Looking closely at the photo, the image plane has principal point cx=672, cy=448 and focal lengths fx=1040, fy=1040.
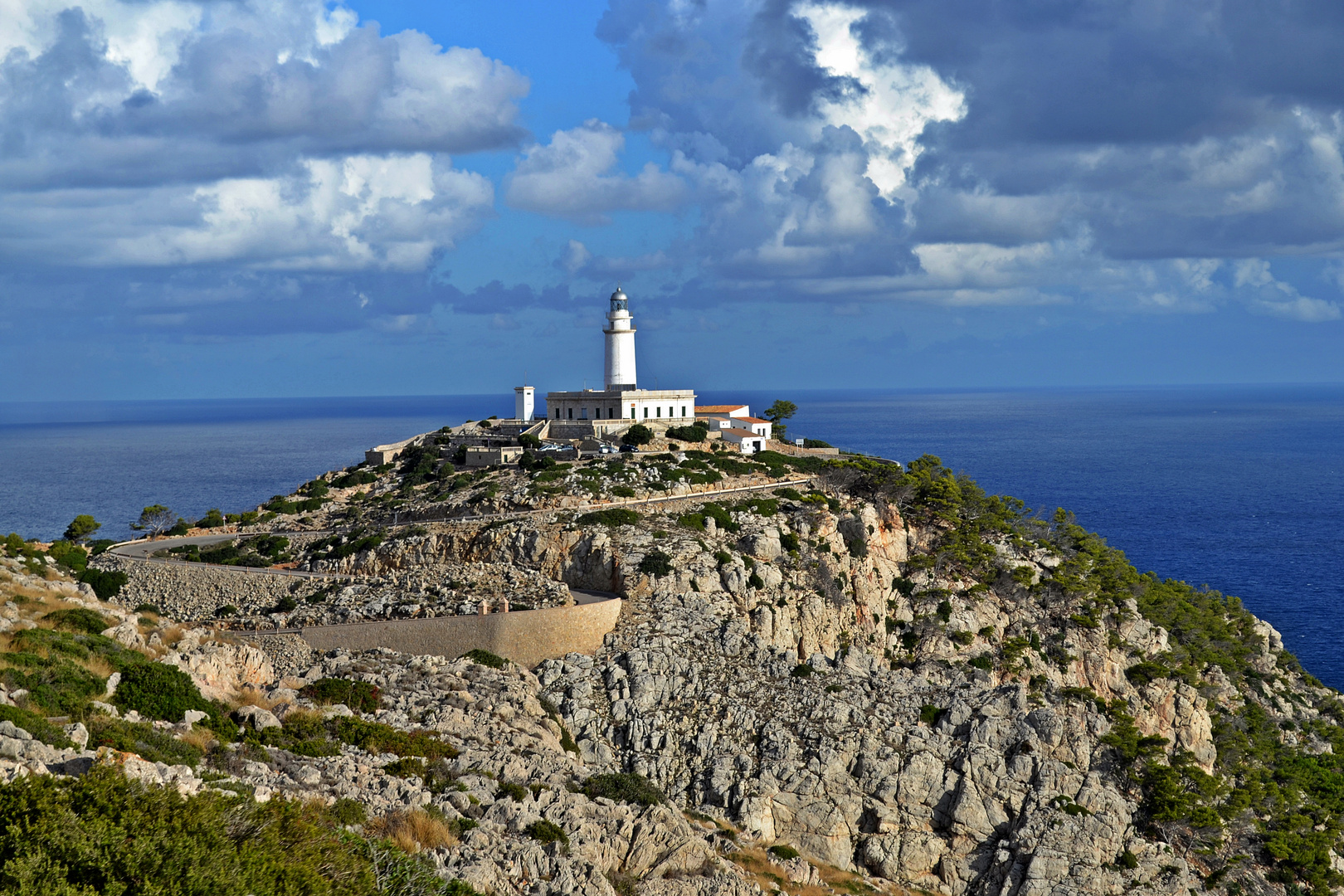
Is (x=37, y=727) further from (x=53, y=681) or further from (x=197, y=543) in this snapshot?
(x=197, y=543)

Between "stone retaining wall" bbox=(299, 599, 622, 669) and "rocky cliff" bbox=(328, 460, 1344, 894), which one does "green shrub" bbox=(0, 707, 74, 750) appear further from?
"rocky cliff" bbox=(328, 460, 1344, 894)

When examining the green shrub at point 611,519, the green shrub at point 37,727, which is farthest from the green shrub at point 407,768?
the green shrub at point 611,519

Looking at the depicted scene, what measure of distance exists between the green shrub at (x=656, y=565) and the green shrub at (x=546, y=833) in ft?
70.9

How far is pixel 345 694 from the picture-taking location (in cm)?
3219

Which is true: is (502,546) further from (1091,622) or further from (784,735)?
(1091,622)

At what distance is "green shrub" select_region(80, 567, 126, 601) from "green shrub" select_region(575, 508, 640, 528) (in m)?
20.4

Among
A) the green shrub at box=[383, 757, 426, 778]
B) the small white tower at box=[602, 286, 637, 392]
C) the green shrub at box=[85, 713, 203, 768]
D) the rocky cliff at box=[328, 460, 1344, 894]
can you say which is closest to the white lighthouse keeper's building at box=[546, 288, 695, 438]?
the small white tower at box=[602, 286, 637, 392]

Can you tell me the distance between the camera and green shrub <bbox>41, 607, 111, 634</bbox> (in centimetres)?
2928

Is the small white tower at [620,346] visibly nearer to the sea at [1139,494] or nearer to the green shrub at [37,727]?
the sea at [1139,494]

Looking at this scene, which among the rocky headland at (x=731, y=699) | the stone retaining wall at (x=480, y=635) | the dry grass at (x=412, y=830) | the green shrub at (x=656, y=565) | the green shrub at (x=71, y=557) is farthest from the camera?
the green shrub at (x=71, y=557)

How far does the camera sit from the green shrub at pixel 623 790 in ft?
97.8

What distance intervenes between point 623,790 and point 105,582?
2805 cm

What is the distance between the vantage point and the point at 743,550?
49.5 meters

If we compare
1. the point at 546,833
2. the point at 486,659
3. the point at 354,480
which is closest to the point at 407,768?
the point at 546,833
